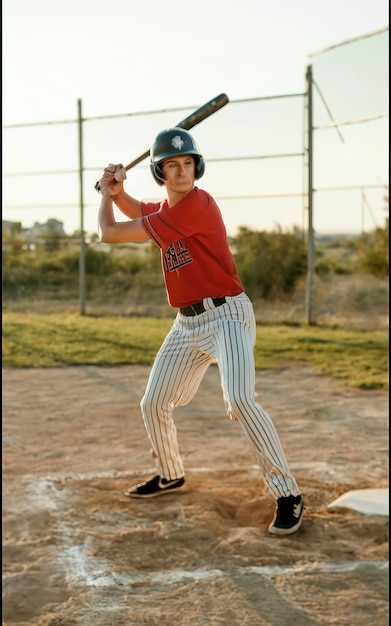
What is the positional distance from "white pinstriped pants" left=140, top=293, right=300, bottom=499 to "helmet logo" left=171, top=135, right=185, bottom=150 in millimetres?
341

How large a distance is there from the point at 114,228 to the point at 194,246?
25cm

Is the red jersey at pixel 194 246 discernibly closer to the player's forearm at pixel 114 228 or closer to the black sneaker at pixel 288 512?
the player's forearm at pixel 114 228

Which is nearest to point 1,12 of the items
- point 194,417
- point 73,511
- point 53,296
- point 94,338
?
point 73,511

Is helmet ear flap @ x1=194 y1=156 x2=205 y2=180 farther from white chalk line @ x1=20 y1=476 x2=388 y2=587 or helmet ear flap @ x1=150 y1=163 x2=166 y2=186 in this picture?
white chalk line @ x1=20 y1=476 x2=388 y2=587

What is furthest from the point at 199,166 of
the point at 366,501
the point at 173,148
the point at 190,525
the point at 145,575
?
→ the point at 366,501

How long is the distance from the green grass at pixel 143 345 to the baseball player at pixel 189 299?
8.09 meters

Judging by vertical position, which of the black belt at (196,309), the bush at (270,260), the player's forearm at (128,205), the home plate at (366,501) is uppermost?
the bush at (270,260)

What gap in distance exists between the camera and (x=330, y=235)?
48.6 ft

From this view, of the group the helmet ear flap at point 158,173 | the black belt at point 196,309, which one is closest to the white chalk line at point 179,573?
the black belt at point 196,309

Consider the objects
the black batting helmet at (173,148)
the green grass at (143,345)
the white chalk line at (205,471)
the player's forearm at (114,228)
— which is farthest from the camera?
the green grass at (143,345)

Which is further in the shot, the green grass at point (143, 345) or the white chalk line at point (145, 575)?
the green grass at point (143, 345)

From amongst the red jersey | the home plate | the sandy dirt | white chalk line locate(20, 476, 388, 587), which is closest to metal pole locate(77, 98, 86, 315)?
the sandy dirt

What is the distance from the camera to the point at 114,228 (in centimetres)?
149

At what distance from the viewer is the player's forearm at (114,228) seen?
1.38 metres
